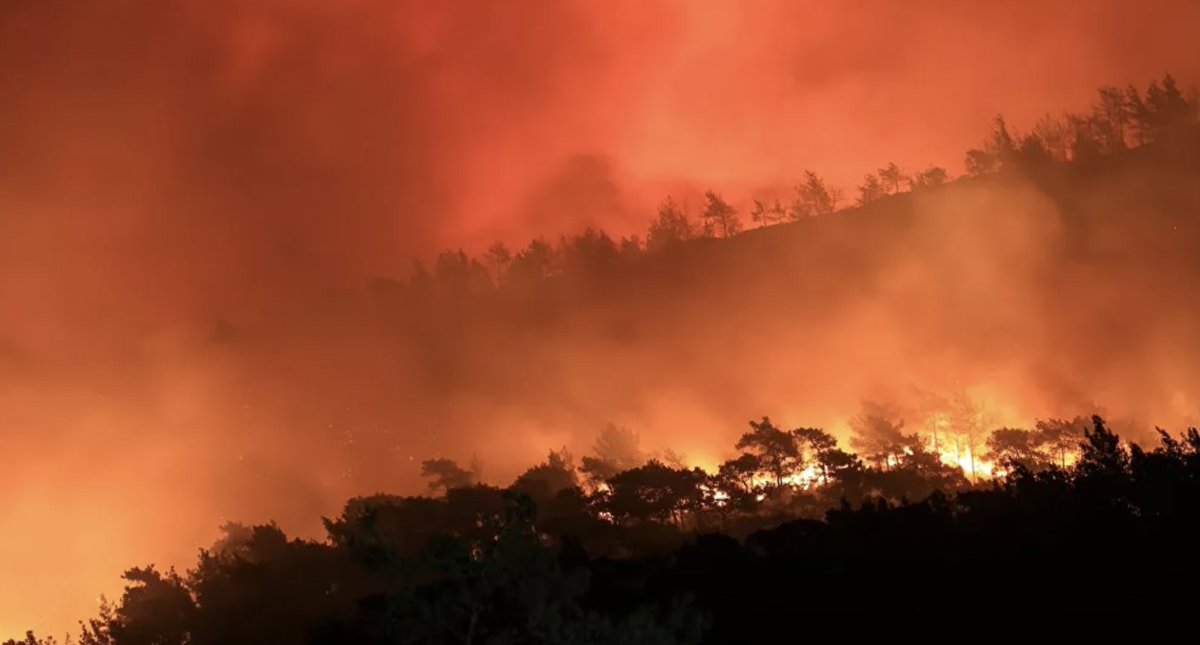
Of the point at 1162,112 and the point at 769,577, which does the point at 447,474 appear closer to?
the point at 769,577

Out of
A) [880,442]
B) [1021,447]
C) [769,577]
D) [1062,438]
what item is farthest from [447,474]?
[769,577]

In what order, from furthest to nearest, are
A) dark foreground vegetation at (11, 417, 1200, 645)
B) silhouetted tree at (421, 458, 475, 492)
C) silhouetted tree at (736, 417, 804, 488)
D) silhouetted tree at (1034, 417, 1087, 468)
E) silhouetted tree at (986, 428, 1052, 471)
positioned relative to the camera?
silhouetted tree at (421, 458, 475, 492), silhouetted tree at (986, 428, 1052, 471), silhouetted tree at (1034, 417, 1087, 468), silhouetted tree at (736, 417, 804, 488), dark foreground vegetation at (11, 417, 1200, 645)

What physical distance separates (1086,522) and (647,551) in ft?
97.7

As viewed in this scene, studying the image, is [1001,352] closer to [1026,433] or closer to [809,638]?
[1026,433]

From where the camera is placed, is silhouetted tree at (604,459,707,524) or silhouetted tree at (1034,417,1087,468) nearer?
silhouetted tree at (604,459,707,524)

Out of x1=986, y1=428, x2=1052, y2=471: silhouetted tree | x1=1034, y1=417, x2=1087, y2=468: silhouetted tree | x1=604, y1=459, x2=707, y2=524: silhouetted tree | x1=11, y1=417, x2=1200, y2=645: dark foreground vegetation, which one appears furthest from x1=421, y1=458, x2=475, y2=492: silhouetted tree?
x1=1034, y1=417, x2=1087, y2=468: silhouetted tree

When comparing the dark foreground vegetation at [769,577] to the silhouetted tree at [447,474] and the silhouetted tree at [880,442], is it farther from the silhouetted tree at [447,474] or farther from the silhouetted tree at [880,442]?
the silhouetted tree at [880,442]

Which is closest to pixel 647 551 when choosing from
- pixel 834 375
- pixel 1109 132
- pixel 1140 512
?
pixel 1140 512

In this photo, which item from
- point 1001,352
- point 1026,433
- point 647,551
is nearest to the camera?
point 647,551

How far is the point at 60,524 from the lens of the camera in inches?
7185

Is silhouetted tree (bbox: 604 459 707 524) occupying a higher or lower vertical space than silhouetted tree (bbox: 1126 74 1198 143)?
lower

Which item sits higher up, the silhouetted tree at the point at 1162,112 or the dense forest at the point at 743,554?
the silhouetted tree at the point at 1162,112

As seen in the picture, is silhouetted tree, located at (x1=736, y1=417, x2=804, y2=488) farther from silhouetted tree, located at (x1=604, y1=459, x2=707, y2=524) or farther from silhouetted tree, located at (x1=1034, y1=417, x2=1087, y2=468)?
silhouetted tree, located at (x1=1034, y1=417, x2=1087, y2=468)

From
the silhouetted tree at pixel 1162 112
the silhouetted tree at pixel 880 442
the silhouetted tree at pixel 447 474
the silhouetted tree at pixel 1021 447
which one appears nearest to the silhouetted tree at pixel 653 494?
the silhouetted tree at pixel 880 442
